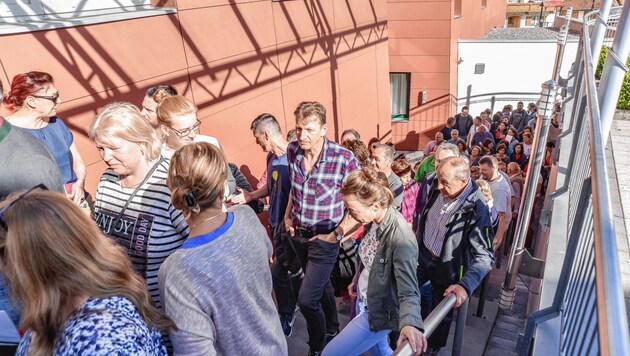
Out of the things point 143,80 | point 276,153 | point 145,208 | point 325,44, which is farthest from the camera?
point 325,44

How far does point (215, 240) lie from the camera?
1.62 m

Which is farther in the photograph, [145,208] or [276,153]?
[276,153]

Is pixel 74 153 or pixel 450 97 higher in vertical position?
pixel 74 153

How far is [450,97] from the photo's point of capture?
15625 mm

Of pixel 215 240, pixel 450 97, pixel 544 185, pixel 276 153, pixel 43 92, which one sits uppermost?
pixel 43 92

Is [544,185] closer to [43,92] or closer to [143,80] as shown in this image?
[143,80]

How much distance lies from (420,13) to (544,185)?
9.96 m

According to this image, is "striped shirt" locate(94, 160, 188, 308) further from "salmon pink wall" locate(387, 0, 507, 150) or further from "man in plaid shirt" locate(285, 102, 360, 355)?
"salmon pink wall" locate(387, 0, 507, 150)

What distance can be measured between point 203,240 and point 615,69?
9.50ft

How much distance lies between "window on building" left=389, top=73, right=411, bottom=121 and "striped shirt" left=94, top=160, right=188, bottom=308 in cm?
1491

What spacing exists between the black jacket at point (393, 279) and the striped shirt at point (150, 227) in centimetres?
111

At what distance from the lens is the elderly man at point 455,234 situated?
2.81 metres

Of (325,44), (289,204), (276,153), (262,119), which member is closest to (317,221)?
(289,204)

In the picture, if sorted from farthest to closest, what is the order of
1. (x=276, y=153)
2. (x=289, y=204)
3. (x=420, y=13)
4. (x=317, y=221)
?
(x=420, y=13) < (x=276, y=153) < (x=289, y=204) < (x=317, y=221)
